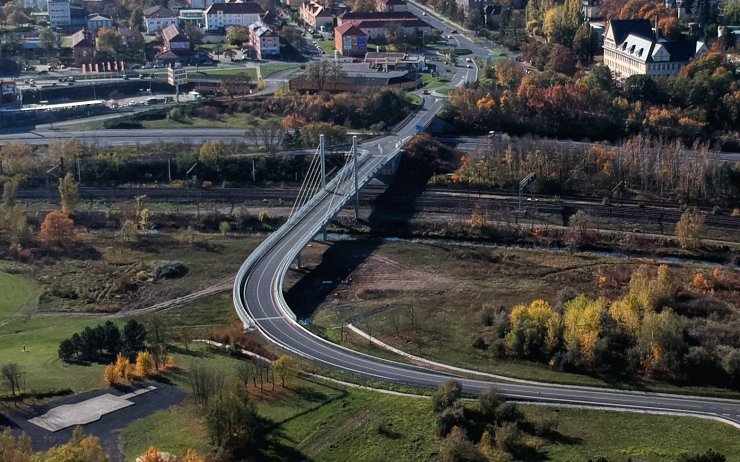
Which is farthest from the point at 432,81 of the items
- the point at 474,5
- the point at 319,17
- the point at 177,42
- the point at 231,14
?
the point at 231,14

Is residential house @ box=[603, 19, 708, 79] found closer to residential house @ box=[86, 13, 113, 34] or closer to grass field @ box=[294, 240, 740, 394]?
grass field @ box=[294, 240, 740, 394]

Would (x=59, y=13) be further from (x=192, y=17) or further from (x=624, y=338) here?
(x=624, y=338)

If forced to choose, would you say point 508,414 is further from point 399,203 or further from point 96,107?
point 96,107

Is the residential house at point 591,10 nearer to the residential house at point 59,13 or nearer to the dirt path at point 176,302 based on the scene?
the residential house at point 59,13

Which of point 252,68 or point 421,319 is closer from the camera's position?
point 421,319

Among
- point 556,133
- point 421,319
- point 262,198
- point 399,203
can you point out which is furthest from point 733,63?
point 421,319

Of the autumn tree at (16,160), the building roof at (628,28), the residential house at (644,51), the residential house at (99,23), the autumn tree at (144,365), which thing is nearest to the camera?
the autumn tree at (144,365)

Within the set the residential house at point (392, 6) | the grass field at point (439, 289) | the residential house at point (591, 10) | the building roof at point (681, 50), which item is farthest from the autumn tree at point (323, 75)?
the residential house at point (591, 10)
